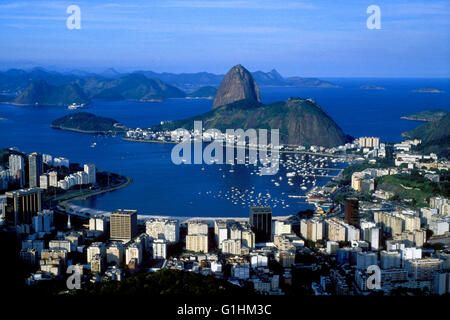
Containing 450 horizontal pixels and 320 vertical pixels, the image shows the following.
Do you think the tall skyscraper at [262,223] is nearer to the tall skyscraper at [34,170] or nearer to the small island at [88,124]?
the tall skyscraper at [34,170]

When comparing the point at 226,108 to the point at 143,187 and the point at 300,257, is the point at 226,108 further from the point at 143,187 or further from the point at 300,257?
the point at 300,257

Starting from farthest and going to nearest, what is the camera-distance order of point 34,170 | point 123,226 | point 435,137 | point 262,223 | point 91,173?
point 435,137 → point 91,173 → point 34,170 → point 262,223 → point 123,226

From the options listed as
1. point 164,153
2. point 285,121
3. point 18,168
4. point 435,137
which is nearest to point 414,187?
point 435,137

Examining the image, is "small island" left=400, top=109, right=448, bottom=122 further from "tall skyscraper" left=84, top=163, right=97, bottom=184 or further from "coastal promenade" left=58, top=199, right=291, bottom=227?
"coastal promenade" left=58, top=199, right=291, bottom=227

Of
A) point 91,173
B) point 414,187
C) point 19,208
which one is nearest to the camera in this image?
point 19,208

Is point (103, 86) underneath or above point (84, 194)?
above

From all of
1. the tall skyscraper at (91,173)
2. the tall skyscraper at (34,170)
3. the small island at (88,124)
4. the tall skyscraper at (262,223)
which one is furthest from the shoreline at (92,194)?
the small island at (88,124)

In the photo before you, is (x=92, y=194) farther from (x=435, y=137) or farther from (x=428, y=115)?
(x=428, y=115)
